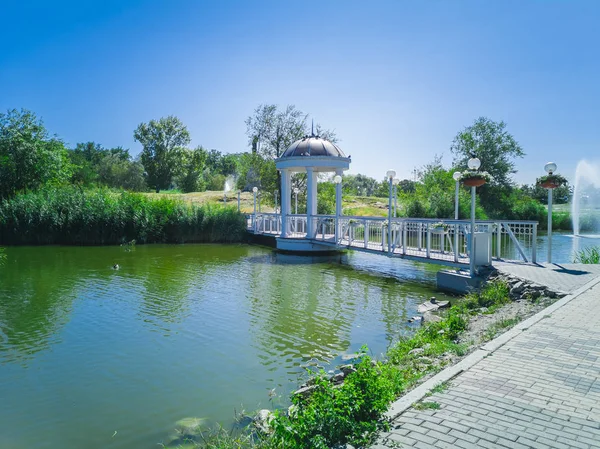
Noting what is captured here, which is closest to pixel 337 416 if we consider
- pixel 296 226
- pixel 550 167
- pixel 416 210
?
pixel 550 167

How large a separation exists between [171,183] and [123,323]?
2047 inches

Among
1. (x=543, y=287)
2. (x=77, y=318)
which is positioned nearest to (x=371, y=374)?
(x=543, y=287)

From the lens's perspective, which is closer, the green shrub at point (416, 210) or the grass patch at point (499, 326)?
the grass patch at point (499, 326)

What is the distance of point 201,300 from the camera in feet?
36.4

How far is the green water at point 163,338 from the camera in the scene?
5105 millimetres

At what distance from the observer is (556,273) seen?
1067 cm

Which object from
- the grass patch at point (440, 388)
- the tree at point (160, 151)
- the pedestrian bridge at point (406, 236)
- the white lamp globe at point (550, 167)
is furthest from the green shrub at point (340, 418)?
the tree at point (160, 151)

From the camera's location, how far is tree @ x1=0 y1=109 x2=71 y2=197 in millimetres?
31078

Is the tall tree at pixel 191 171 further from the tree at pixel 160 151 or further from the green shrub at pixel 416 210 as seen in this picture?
the green shrub at pixel 416 210

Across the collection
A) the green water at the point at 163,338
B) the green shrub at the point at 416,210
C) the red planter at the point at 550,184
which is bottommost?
the green water at the point at 163,338

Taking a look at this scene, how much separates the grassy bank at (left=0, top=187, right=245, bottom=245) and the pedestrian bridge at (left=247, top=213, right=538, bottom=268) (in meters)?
2.48

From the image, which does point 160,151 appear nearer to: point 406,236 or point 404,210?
point 404,210

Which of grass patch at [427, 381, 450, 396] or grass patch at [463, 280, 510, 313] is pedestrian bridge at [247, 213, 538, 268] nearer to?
grass patch at [463, 280, 510, 313]

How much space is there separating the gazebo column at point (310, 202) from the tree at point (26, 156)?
21866 millimetres
